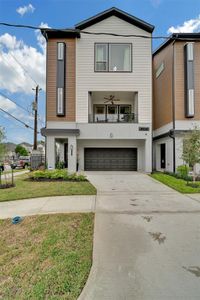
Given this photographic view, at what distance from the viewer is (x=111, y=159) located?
1798 centimetres

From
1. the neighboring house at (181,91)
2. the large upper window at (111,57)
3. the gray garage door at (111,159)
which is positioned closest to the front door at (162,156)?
the neighboring house at (181,91)

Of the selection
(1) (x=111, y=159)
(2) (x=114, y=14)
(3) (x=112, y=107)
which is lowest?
(1) (x=111, y=159)

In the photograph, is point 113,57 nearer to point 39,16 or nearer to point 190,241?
point 39,16

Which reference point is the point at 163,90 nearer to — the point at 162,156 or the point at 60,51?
the point at 162,156

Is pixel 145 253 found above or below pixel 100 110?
below

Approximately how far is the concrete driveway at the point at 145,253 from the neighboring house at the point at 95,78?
32.4ft

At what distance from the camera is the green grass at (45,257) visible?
2.76 meters

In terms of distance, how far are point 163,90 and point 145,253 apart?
1632 cm

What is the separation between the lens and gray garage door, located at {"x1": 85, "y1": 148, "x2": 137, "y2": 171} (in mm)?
17953

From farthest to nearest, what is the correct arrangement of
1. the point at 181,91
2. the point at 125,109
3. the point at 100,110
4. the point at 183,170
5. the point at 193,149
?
the point at 100,110 < the point at 125,109 < the point at 181,91 < the point at 183,170 < the point at 193,149

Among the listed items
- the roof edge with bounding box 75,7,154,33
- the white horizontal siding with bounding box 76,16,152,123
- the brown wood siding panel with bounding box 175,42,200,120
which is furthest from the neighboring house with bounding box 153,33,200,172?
the roof edge with bounding box 75,7,154,33

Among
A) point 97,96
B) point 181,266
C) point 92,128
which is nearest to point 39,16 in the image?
point 92,128

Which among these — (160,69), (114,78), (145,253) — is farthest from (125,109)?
(145,253)

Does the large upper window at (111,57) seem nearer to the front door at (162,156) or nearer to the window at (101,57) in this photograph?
the window at (101,57)
